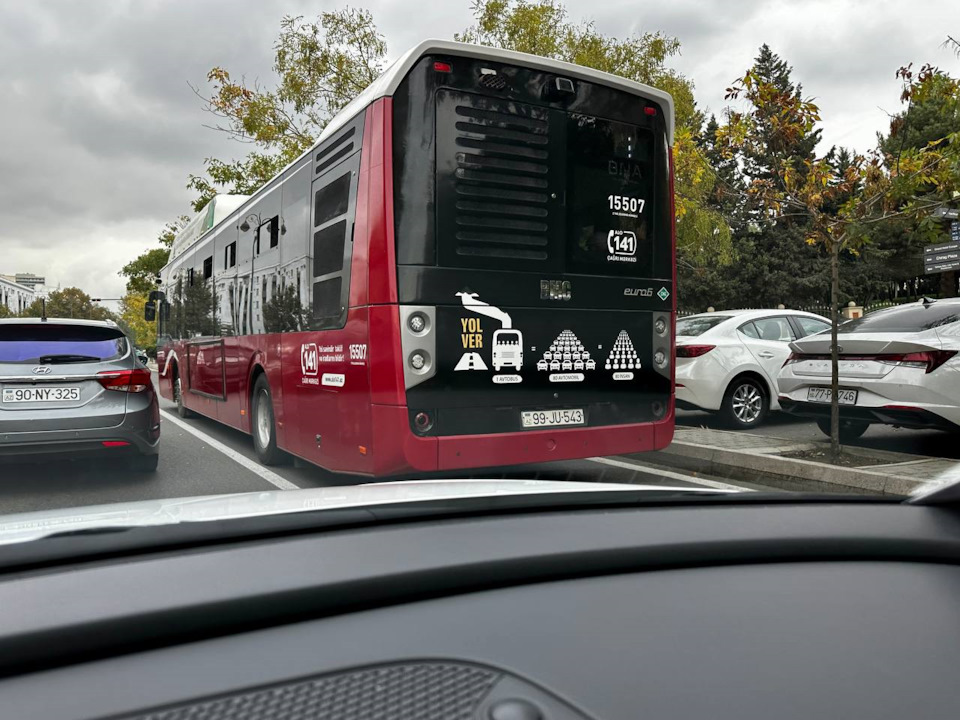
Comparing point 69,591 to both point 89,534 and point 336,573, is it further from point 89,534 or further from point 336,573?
point 336,573

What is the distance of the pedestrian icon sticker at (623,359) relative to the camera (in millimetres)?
6219

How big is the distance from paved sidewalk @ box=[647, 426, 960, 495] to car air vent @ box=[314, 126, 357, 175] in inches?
174

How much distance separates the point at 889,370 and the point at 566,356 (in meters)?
3.46

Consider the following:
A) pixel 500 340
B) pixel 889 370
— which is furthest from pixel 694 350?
pixel 500 340

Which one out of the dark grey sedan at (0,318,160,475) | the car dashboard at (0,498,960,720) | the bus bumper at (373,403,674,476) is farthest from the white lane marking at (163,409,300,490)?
the car dashboard at (0,498,960,720)

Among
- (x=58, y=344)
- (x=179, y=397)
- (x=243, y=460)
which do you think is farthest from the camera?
(x=179, y=397)

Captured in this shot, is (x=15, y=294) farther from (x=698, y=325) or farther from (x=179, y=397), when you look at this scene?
(x=698, y=325)

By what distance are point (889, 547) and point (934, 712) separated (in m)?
0.47

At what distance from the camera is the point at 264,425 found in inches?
316

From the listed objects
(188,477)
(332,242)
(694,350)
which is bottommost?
(188,477)

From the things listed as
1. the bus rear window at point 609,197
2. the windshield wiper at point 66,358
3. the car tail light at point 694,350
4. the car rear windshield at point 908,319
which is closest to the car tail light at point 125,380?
the windshield wiper at point 66,358

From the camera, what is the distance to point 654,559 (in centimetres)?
153

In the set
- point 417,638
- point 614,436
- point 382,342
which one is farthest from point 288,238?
point 417,638

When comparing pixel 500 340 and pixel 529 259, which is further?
pixel 529 259
